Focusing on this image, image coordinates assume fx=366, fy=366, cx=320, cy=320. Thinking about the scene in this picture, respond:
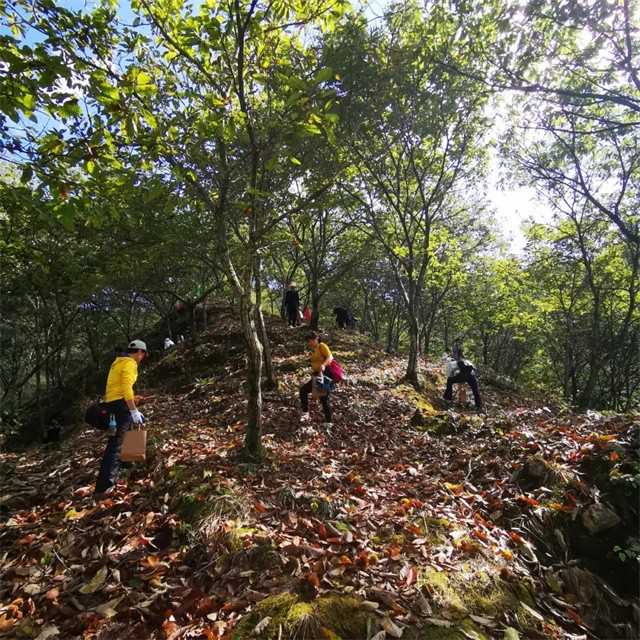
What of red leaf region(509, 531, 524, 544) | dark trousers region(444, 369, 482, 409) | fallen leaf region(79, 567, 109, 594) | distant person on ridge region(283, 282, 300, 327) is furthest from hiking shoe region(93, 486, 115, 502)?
distant person on ridge region(283, 282, 300, 327)

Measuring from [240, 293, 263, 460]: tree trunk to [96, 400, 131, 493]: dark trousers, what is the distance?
187 cm

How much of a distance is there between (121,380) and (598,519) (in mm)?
6718

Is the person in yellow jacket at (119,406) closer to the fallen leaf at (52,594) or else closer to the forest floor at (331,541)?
the forest floor at (331,541)

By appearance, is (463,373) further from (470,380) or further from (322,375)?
(322,375)

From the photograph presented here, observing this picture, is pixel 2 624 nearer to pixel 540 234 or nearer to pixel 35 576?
pixel 35 576

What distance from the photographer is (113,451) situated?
5.34 m

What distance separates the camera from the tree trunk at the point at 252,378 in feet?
20.0

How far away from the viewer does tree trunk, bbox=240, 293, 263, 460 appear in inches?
240

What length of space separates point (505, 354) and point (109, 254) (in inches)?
1331

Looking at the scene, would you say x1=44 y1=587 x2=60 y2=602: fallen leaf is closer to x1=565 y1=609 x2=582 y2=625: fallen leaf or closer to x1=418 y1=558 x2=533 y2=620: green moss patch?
x1=418 y1=558 x2=533 y2=620: green moss patch

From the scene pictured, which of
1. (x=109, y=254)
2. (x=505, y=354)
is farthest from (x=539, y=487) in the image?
(x=505, y=354)

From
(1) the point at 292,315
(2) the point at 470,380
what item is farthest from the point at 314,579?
(1) the point at 292,315

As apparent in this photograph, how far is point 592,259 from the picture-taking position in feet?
58.6

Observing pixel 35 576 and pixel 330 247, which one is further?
pixel 330 247
